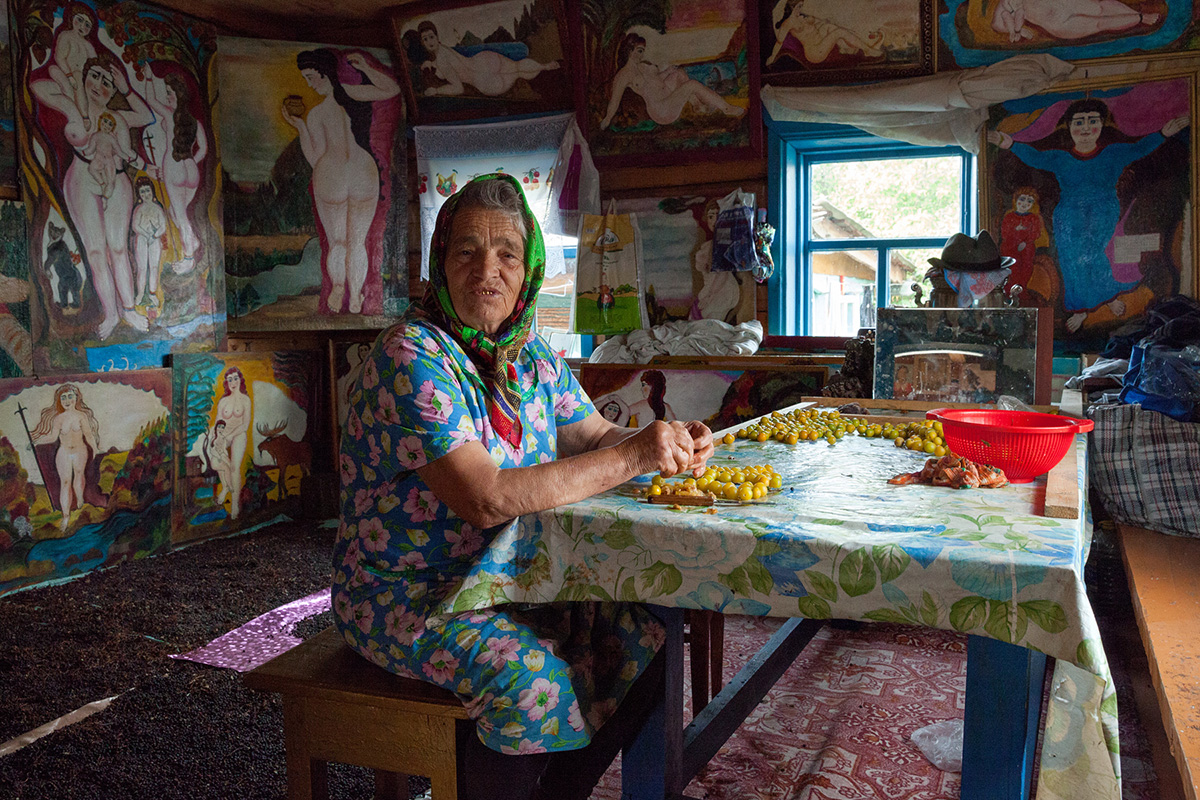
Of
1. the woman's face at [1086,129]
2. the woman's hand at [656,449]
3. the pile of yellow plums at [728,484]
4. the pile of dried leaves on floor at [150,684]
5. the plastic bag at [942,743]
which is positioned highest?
the woman's face at [1086,129]

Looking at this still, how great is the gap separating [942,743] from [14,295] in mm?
4906

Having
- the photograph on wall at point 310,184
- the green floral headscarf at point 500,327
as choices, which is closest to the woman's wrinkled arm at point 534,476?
the green floral headscarf at point 500,327

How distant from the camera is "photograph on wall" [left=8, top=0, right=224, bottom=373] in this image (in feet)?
15.5

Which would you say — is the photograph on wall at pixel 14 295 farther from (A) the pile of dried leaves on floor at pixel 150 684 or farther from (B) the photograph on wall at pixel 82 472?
(A) the pile of dried leaves on floor at pixel 150 684

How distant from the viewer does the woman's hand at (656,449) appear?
1797 mm

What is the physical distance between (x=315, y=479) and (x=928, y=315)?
4633mm

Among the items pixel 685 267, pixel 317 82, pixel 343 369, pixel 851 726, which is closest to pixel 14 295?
pixel 343 369

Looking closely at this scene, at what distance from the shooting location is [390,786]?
2.07m

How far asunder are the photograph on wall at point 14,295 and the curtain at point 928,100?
4418 mm

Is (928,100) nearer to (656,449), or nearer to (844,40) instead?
(844,40)

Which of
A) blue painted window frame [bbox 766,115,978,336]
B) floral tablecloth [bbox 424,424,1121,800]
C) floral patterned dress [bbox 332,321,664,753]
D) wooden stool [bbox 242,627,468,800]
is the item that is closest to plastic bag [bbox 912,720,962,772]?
floral tablecloth [bbox 424,424,1121,800]

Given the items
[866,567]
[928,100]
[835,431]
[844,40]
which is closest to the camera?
[866,567]

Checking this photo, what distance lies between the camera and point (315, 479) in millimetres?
6375

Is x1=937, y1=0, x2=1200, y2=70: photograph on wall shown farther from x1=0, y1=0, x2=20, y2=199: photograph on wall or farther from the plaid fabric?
x1=0, y1=0, x2=20, y2=199: photograph on wall
